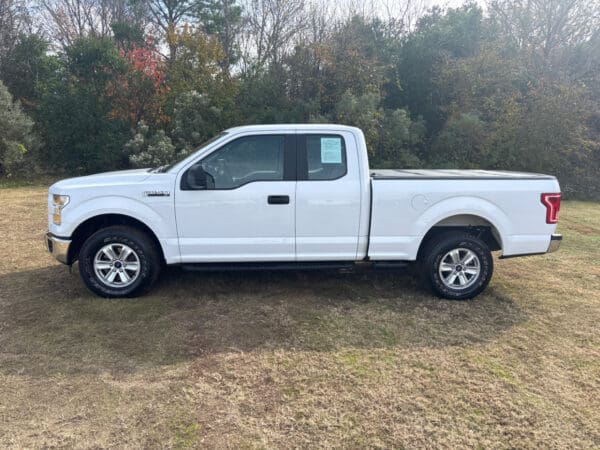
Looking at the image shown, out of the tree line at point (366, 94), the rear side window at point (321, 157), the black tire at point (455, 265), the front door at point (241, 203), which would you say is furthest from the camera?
the tree line at point (366, 94)

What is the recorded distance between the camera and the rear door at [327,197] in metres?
4.49

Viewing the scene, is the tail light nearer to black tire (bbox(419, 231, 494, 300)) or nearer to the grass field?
black tire (bbox(419, 231, 494, 300))

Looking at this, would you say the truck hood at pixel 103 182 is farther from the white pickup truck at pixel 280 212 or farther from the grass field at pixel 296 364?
the grass field at pixel 296 364

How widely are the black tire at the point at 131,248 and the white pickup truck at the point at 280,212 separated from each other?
11 millimetres

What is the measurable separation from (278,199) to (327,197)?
52 centimetres

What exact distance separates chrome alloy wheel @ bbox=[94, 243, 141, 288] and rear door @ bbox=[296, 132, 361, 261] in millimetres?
1785

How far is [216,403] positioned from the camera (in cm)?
295

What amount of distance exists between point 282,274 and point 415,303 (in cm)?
173

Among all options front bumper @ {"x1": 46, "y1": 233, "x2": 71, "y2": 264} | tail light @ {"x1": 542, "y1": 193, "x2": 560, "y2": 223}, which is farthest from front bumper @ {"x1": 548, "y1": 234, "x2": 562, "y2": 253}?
front bumper @ {"x1": 46, "y1": 233, "x2": 71, "y2": 264}

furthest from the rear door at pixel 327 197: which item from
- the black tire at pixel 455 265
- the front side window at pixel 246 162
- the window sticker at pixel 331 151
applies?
the black tire at pixel 455 265

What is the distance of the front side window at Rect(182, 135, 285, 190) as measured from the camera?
14.8ft

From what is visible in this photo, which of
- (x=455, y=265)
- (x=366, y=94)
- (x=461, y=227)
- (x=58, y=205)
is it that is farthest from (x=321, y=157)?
(x=366, y=94)

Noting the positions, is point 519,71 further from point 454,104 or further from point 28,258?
point 28,258

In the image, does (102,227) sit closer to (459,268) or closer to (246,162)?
(246,162)
